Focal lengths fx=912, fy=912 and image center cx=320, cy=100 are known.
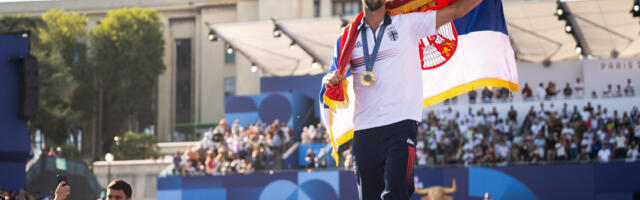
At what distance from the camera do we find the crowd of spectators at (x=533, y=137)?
2569 cm

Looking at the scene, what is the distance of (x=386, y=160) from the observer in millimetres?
6020

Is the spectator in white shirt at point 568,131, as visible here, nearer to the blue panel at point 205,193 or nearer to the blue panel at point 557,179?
the blue panel at point 557,179

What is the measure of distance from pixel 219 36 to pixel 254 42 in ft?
5.05

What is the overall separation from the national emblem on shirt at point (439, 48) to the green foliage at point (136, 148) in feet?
139

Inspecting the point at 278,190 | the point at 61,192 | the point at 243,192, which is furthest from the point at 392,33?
the point at 243,192

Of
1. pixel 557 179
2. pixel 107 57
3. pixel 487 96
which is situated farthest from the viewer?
pixel 107 57

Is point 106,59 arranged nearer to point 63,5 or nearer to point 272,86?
point 63,5

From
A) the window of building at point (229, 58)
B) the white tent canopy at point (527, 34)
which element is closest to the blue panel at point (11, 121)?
the white tent canopy at point (527, 34)

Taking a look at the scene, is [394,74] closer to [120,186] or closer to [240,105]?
[120,186]

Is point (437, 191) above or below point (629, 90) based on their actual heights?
below

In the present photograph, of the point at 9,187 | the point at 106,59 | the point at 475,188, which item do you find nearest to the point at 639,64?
the point at 475,188

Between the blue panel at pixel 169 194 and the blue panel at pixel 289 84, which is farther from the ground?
the blue panel at pixel 289 84

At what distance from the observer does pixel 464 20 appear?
7.57m

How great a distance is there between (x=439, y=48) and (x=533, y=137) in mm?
20289
